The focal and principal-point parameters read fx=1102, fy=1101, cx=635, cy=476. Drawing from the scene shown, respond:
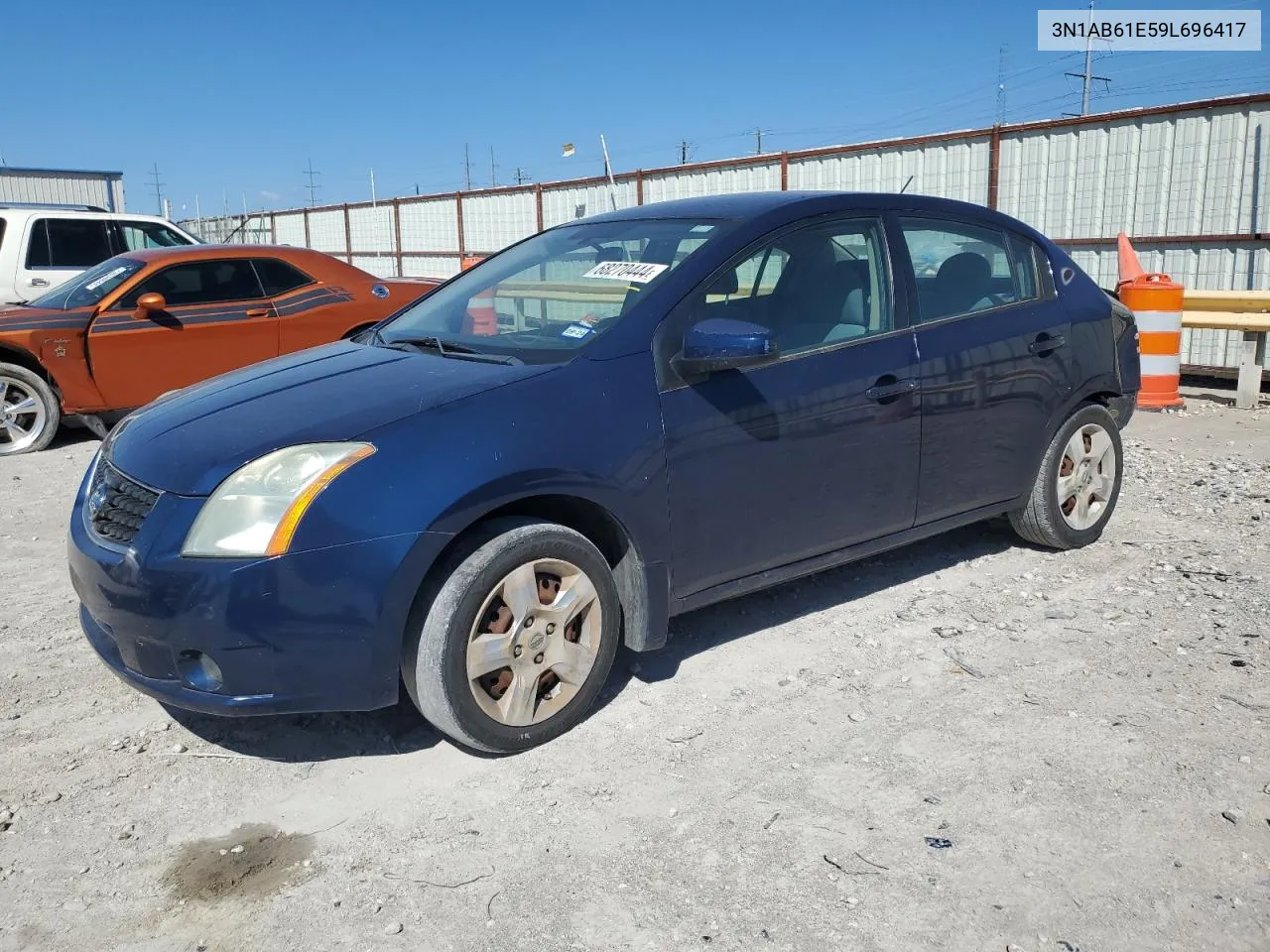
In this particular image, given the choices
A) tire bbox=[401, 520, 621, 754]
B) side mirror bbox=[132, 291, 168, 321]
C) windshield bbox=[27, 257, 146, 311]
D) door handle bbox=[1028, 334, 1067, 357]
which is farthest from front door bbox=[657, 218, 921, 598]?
windshield bbox=[27, 257, 146, 311]

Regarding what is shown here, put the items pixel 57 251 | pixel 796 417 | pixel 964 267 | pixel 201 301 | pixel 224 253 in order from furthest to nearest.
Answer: pixel 57 251, pixel 224 253, pixel 201 301, pixel 964 267, pixel 796 417

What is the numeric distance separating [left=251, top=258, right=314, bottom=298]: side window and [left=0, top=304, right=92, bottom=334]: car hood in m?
1.28

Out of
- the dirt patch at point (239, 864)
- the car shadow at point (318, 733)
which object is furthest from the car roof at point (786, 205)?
the dirt patch at point (239, 864)

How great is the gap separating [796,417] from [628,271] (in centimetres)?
79

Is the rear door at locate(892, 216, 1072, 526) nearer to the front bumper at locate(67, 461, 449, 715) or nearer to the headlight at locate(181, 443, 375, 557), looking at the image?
the front bumper at locate(67, 461, 449, 715)

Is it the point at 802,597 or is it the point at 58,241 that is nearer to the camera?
the point at 802,597

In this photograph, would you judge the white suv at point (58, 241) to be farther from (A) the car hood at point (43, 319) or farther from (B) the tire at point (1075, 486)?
(B) the tire at point (1075, 486)

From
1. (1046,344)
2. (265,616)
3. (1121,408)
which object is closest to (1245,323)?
(1121,408)

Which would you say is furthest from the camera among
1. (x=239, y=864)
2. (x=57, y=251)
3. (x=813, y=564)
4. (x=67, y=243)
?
(x=67, y=243)

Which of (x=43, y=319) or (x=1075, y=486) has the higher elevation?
(x=43, y=319)

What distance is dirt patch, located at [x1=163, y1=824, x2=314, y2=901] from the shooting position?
9.09ft

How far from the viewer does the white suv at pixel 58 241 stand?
34.6 ft

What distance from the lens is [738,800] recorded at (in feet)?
10.3

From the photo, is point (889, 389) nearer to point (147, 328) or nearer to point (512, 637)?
point (512, 637)
